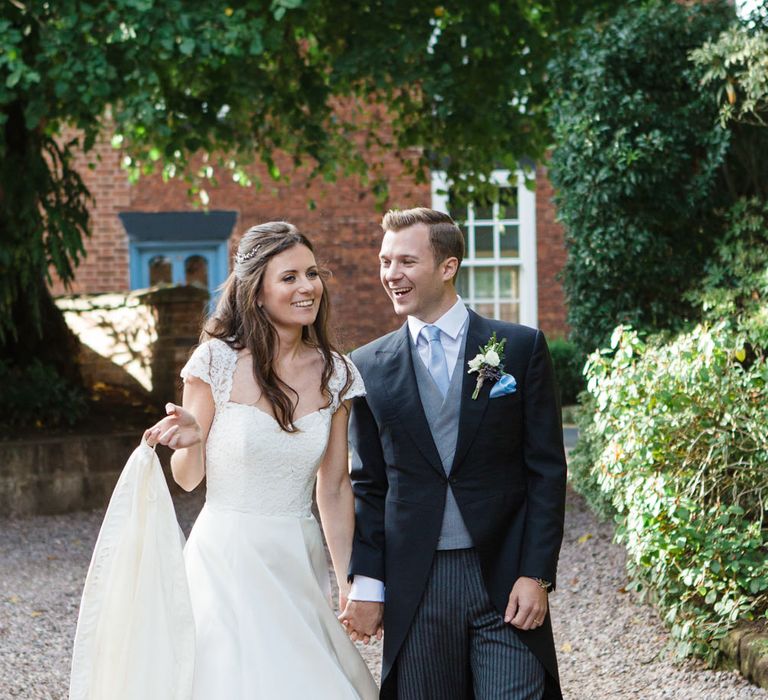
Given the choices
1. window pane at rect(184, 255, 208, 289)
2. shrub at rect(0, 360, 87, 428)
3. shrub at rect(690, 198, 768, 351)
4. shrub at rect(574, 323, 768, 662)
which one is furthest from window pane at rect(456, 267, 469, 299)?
shrub at rect(574, 323, 768, 662)

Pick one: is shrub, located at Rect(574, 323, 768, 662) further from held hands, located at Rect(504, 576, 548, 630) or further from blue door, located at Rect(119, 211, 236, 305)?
blue door, located at Rect(119, 211, 236, 305)

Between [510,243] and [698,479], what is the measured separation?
11.3m

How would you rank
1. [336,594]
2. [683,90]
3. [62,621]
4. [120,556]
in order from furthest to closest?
1. [683,90]
2. [336,594]
3. [62,621]
4. [120,556]

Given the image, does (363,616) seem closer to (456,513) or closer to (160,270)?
(456,513)

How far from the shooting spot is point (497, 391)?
10.4 feet

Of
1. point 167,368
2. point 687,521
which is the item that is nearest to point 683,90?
point 687,521

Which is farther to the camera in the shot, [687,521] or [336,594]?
[336,594]

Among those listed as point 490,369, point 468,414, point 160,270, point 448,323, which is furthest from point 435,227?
point 160,270

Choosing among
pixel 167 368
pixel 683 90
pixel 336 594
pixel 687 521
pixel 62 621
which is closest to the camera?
pixel 687 521

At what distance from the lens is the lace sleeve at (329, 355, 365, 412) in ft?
11.1

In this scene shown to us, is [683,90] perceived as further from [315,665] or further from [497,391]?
[315,665]

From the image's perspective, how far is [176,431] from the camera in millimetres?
3021

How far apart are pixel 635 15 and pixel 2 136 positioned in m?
4.85

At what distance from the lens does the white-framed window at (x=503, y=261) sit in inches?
623
